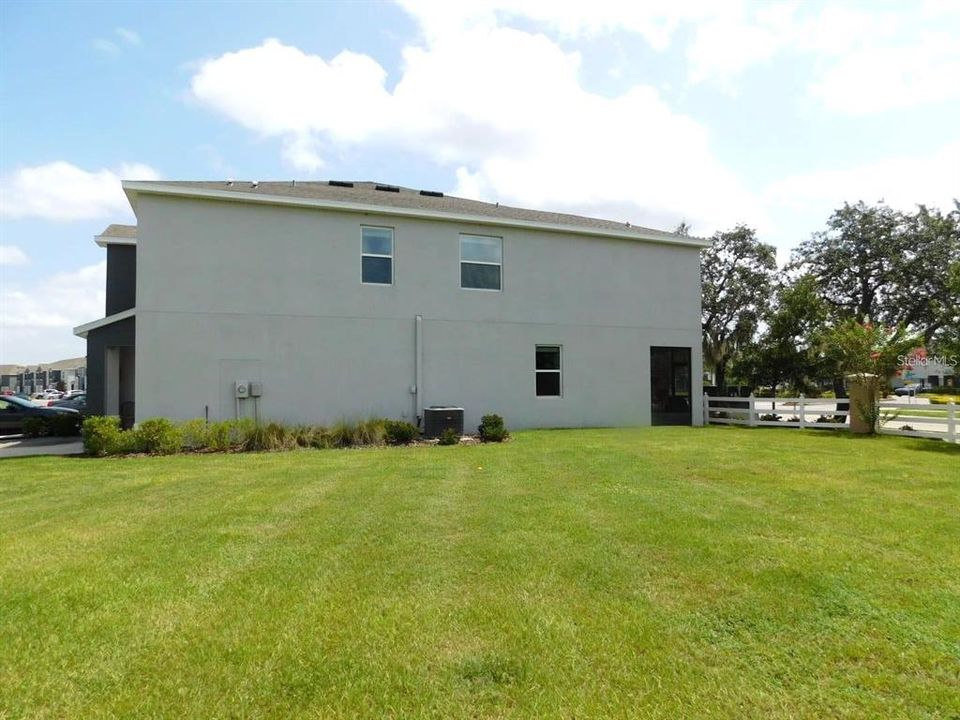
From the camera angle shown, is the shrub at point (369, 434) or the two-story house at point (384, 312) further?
the two-story house at point (384, 312)

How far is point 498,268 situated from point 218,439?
8214 millimetres

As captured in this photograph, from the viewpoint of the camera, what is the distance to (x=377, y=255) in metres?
14.5

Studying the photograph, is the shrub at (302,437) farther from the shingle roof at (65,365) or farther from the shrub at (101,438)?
the shingle roof at (65,365)

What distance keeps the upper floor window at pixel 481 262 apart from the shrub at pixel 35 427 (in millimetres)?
11824

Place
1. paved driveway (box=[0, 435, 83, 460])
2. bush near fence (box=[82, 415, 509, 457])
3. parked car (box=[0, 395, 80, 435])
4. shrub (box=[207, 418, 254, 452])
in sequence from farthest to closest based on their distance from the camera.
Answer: parked car (box=[0, 395, 80, 435]) → shrub (box=[207, 418, 254, 452]) → paved driveway (box=[0, 435, 83, 460]) → bush near fence (box=[82, 415, 509, 457])

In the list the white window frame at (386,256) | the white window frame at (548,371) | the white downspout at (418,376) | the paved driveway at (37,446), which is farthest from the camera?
the white window frame at (548,371)

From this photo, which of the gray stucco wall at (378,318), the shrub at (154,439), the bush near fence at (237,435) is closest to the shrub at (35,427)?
the gray stucco wall at (378,318)

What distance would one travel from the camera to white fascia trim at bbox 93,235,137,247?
16.0 m

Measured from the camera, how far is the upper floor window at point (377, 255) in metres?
14.4

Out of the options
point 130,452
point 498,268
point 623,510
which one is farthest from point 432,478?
point 498,268

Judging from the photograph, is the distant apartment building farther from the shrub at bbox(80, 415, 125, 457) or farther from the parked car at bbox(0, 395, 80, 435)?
the shrub at bbox(80, 415, 125, 457)

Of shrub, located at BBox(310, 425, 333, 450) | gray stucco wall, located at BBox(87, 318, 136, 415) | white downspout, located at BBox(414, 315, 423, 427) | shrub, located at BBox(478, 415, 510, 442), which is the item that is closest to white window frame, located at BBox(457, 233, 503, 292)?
white downspout, located at BBox(414, 315, 423, 427)

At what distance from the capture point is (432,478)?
26.4 ft

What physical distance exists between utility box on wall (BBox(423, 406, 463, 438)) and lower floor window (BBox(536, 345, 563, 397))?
125 inches
